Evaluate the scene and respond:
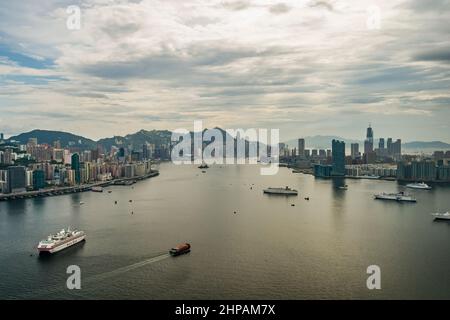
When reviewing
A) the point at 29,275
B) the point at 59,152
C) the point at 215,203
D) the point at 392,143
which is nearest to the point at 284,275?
the point at 29,275

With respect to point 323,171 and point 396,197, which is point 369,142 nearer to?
point 323,171

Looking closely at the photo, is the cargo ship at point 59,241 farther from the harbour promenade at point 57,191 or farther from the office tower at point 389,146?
the office tower at point 389,146

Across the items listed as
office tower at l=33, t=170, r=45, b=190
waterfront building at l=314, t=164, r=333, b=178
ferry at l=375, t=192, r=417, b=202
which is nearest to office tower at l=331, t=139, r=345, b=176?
waterfront building at l=314, t=164, r=333, b=178

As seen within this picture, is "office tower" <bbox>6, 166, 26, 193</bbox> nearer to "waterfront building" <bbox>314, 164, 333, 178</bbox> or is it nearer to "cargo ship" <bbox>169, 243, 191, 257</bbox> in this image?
"cargo ship" <bbox>169, 243, 191, 257</bbox>

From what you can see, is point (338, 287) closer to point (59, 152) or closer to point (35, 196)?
point (35, 196)

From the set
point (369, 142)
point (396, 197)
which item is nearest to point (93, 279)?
point (396, 197)
